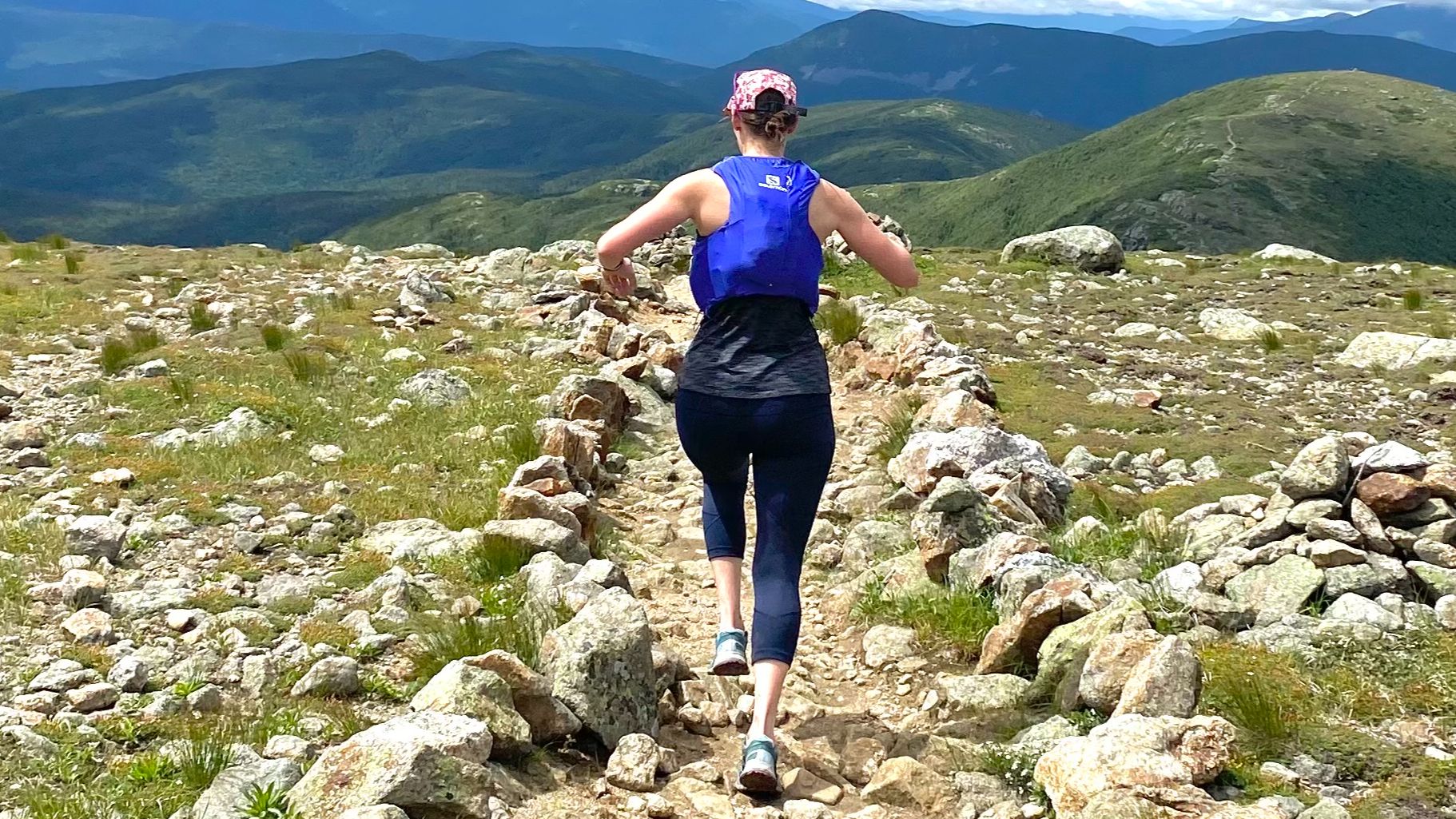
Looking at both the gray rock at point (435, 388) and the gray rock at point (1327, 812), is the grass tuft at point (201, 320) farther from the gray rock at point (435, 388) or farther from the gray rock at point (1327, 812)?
the gray rock at point (1327, 812)

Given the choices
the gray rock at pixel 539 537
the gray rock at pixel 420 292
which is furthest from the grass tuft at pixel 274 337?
the gray rock at pixel 539 537

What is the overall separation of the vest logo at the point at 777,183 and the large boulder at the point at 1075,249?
22695mm

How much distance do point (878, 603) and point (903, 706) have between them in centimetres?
121

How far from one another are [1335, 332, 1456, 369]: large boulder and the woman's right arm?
1227cm

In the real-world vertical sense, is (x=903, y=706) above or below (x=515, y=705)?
below

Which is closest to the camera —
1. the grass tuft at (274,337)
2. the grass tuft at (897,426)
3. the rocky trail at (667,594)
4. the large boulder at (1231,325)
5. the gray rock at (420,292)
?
the rocky trail at (667,594)

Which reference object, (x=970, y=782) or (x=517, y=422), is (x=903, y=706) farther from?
(x=517, y=422)

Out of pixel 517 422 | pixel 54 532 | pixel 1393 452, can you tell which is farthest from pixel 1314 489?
pixel 54 532

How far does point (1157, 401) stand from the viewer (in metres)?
13.0

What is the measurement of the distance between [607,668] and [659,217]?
2190 mm

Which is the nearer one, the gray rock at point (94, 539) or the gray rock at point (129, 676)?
the gray rock at point (129, 676)

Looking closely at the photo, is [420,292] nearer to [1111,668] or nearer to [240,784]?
[240,784]

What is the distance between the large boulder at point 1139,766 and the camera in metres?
4.01

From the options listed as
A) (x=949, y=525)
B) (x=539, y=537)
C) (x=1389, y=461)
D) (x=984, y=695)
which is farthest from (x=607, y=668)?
(x=1389, y=461)
